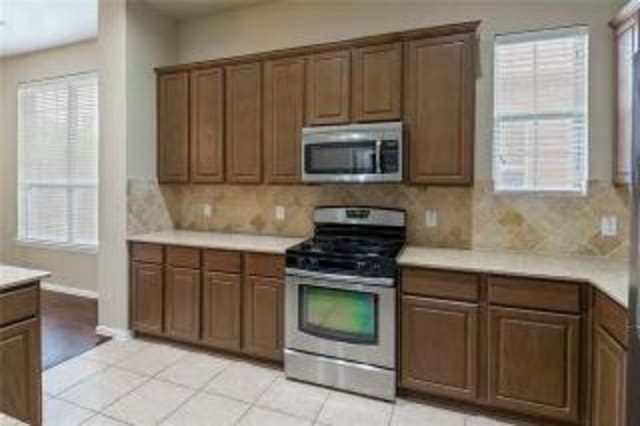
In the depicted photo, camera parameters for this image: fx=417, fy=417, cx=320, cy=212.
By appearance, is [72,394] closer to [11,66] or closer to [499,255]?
[499,255]

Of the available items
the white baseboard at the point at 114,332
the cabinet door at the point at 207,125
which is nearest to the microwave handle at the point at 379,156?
the cabinet door at the point at 207,125

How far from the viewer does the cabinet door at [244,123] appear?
351 cm

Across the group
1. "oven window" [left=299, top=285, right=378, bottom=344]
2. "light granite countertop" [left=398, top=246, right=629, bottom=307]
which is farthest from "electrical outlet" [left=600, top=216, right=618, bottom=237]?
"oven window" [left=299, top=285, right=378, bottom=344]

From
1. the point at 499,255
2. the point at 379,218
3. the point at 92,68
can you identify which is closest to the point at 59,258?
the point at 92,68

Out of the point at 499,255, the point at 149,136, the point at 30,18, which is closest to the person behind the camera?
the point at 499,255

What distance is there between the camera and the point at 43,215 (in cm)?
529

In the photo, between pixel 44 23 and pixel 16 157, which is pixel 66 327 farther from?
pixel 44 23

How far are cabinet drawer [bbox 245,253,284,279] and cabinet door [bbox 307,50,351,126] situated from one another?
109 centimetres

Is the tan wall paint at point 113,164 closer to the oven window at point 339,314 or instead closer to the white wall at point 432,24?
the white wall at point 432,24

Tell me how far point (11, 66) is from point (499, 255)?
6231 mm

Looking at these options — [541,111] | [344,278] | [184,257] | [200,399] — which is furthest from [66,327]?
[541,111]

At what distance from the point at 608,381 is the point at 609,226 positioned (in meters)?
1.17

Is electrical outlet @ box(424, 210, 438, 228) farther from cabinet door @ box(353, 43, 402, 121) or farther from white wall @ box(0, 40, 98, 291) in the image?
white wall @ box(0, 40, 98, 291)

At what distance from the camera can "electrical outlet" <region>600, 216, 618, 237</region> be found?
2.74 m
